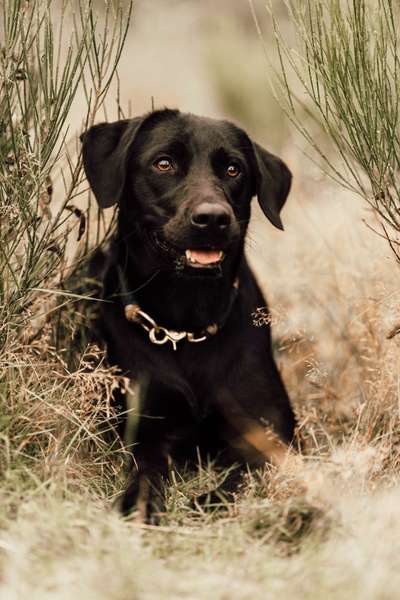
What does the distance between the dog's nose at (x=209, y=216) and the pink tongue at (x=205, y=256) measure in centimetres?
14

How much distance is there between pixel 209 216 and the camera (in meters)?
2.80

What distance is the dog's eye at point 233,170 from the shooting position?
10.5ft

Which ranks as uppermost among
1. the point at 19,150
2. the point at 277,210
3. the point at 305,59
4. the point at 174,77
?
the point at 305,59

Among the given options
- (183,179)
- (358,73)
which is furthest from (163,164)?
(358,73)

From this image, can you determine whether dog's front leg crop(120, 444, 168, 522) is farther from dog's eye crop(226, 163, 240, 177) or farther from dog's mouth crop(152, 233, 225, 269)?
dog's eye crop(226, 163, 240, 177)

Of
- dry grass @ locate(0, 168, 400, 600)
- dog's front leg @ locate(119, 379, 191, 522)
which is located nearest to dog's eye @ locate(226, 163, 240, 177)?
dry grass @ locate(0, 168, 400, 600)

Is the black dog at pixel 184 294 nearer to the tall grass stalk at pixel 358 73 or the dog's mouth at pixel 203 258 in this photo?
the dog's mouth at pixel 203 258

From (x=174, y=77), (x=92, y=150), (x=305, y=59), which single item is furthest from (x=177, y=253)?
(x=174, y=77)

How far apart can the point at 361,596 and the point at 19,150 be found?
6.12 feet

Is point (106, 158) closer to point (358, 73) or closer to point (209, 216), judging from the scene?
point (209, 216)

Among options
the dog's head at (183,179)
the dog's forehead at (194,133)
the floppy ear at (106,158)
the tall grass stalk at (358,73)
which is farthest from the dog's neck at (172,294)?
the tall grass stalk at (358,73)

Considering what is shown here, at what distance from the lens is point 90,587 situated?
1710 mm

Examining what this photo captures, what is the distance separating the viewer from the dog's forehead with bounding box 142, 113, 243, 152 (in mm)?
3148

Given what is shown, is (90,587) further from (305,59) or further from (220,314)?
(305,59)
